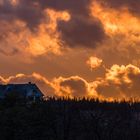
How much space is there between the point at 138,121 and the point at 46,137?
45424 millimetres

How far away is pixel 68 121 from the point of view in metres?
121

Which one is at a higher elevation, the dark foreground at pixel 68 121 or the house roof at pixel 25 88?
the house roof at pixel 25 88

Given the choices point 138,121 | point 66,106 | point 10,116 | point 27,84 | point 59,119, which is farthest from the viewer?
A: point 27,84

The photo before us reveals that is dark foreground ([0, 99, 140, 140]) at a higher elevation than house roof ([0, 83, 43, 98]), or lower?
lower

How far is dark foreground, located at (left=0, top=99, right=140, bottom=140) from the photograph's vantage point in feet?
316

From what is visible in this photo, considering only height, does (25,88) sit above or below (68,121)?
above

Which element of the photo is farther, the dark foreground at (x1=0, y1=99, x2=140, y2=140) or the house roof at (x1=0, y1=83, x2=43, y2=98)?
the house roof at (x1=0, y1=83, x2=43, y2=98)

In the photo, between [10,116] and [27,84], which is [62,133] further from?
[27,84]

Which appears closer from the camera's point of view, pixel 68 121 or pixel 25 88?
pixel 68 121

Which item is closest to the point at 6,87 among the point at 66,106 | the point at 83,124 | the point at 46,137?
the point at 66,106

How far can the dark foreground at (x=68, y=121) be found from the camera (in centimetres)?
9631

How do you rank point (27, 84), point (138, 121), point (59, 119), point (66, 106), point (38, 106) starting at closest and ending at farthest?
point (38, 106), point (59, 119), point (66, 106), point (138, 121), point (27, 84)

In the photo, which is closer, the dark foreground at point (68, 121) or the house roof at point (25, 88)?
the dark foreground at point (68, 121)

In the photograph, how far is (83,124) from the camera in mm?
120375
